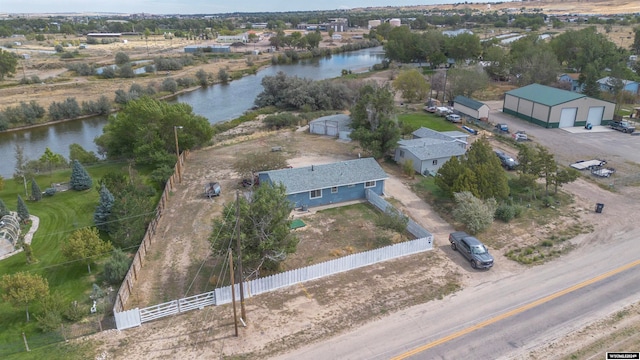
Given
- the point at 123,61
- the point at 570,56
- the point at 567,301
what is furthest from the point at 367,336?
the point at 123,61

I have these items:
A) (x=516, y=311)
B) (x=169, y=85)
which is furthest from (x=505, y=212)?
(x=169, y=85)

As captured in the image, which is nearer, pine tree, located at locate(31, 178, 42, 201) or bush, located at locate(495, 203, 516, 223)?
bush, located at locate(495, 203, 516, 223)

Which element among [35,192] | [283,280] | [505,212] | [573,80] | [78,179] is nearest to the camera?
[283,280]

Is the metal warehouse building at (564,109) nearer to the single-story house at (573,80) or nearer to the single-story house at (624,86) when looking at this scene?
the single-story house at (624,86)

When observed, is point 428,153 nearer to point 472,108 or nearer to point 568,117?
point 472,108

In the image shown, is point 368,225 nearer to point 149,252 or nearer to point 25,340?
point 149,252

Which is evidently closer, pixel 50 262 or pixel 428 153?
pixel 50 262

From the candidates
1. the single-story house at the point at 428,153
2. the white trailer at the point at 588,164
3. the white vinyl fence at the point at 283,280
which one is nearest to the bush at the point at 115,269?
the white vinyl fence at the point at 283,280

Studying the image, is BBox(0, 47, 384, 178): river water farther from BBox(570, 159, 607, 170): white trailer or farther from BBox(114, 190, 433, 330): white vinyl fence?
BBox(570, 159, 607, 170): white trailer

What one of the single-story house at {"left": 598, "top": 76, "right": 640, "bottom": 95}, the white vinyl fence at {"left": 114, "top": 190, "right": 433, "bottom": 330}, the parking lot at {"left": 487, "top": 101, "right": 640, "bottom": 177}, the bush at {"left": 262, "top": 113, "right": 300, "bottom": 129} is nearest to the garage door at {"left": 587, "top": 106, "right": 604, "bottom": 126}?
the parking lot at {"left": 487, "top": 101, "right": 640, "bottom": 177}
